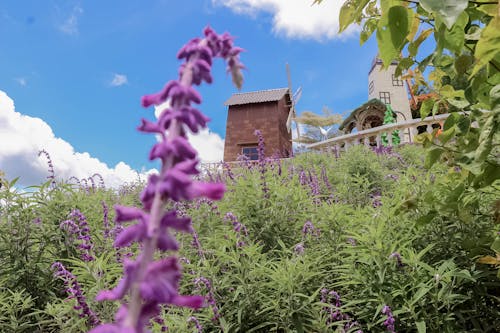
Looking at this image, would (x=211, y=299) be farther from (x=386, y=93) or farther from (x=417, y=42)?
(x=386, y=93)

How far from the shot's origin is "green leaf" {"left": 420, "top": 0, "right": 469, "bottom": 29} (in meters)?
1.35

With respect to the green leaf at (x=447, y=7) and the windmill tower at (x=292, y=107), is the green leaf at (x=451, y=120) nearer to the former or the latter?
the green leaf at (x=447, y=7)

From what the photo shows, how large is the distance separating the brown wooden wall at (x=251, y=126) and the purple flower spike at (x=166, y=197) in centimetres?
3267

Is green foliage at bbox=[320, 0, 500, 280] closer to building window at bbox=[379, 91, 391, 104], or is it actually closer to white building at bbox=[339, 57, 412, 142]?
white building at bbox=[339, 57, 412, 142]

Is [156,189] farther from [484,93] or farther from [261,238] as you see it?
[261,238]

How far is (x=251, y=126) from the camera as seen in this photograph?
34844 mm

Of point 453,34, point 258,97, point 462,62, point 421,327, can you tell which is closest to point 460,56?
point 462,62

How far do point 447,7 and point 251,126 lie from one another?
110 feet

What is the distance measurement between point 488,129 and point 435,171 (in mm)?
3689

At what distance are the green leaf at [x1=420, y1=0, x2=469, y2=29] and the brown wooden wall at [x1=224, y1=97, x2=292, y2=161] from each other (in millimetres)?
31926

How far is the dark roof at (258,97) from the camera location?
116ft

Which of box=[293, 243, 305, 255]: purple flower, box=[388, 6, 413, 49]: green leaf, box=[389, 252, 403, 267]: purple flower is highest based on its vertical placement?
box=[388, 6, 413, 49]: green leaf

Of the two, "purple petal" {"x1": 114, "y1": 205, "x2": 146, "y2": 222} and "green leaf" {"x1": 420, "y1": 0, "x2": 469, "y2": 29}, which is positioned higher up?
"green leaf" {"x1": 420, "y1": 0, "x2": 469, "y2": 29}

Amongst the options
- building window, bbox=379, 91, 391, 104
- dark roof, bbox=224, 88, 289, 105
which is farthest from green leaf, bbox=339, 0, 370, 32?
building window, bbox=379, 91, 391, 104
